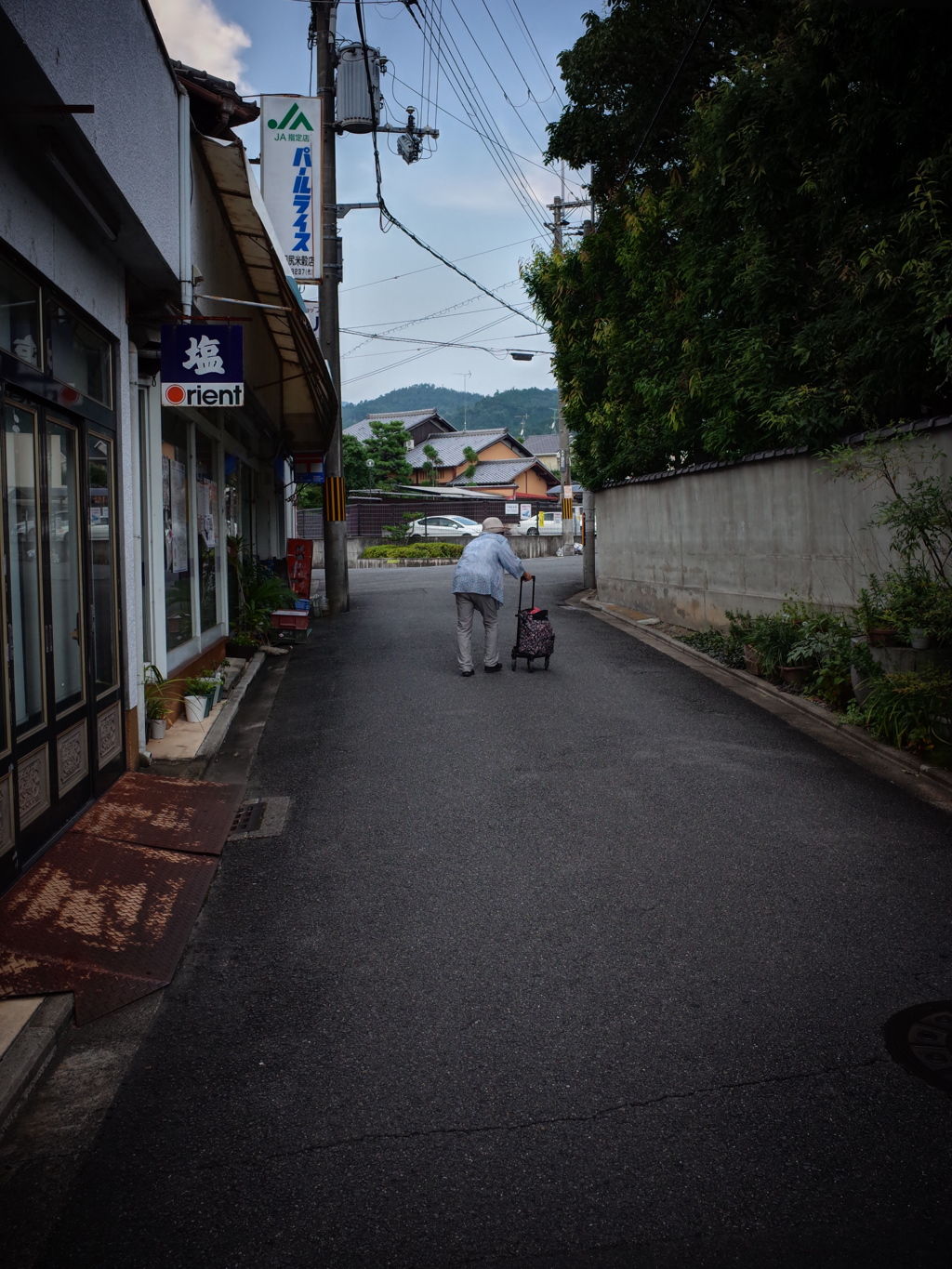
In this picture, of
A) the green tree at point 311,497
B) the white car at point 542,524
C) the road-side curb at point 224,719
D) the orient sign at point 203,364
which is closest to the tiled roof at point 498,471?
the white car at point 542,524

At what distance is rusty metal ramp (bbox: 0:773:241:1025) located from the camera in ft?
13.9

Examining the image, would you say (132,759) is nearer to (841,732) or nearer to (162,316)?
(162,316)

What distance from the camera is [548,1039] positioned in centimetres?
368

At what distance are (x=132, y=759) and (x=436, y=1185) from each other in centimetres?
505

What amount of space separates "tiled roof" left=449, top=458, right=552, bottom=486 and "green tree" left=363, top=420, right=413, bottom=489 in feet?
35.9

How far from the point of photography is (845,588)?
10.5m

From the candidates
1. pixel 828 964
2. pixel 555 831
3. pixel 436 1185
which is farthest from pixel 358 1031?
pixel 555 831

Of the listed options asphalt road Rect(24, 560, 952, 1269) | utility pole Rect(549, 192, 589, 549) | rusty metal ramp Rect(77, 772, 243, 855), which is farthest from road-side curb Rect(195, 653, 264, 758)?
utility pole Rect(549, 192, 589, 549)

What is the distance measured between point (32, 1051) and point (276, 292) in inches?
418

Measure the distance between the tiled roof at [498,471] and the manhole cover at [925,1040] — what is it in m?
57.6

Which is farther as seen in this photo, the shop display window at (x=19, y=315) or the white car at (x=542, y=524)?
the white car at (x=542, y=524)

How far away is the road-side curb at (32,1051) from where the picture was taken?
132 inches

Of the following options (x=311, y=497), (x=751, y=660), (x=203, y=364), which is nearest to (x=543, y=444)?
(x=311, y=497)

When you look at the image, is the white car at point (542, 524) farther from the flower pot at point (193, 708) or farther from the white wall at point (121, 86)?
the white wall at point (121, 86)
